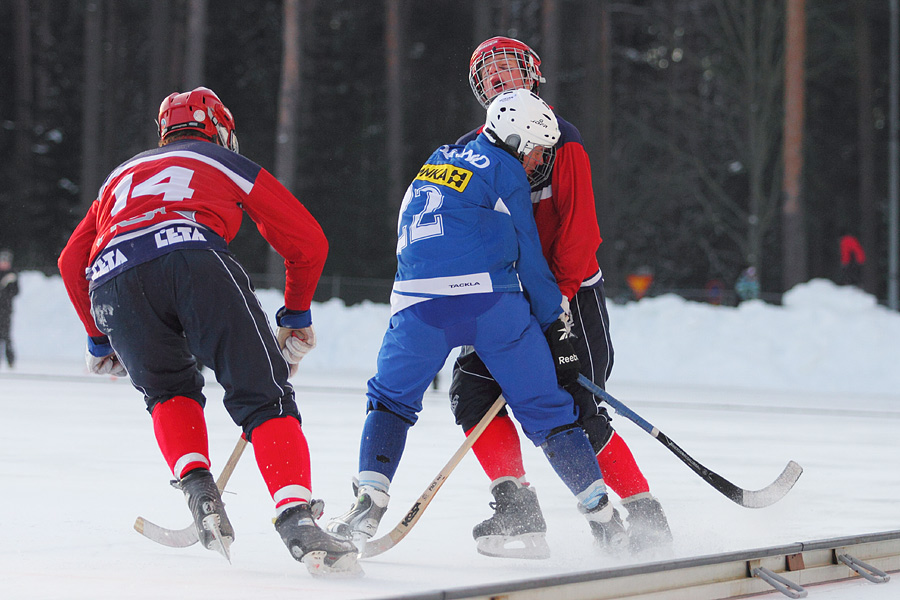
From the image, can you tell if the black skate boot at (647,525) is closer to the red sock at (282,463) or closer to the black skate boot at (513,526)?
the black skate boot at (513,526)

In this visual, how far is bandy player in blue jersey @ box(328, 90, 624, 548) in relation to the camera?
132 inches

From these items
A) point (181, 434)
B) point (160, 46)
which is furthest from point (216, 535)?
point (160, 46)

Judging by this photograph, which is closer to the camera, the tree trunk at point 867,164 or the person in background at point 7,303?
the person in background at point 7,303

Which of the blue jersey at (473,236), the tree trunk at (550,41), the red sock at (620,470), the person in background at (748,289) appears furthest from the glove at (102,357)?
the tree trunk at (550,41)

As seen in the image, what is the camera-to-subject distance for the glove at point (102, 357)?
3.51 meters

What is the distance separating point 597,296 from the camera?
12.4 ft

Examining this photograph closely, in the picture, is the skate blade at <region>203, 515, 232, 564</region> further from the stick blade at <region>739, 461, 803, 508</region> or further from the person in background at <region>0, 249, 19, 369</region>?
the person in background at <region>0, 249, 19, 369</region>

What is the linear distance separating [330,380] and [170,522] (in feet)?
25.2

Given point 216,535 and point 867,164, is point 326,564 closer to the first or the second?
point 216,535

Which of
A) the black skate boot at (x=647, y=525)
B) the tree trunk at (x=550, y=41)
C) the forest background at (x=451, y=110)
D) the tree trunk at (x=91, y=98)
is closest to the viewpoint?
the black skate boot at (x=647, y=525)

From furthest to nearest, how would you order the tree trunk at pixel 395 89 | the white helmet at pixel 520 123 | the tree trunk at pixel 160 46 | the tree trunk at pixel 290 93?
the tree trunk at pixel 395 89 → the tree trunk at pixel 160 46 → the tree trunk at pixel 290 93 → the white helmet at pixel 520 123

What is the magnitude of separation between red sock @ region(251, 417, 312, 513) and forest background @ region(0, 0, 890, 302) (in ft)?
55.0

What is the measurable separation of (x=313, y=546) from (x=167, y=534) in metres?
0.65

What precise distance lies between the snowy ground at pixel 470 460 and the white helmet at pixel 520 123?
1.35 m
